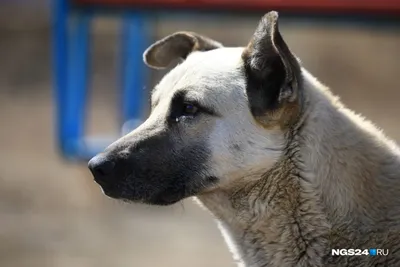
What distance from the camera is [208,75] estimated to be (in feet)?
12.8

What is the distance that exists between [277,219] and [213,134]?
0.43 m

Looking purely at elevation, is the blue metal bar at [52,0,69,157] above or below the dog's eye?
below

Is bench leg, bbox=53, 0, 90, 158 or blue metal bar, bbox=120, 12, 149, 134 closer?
bench leg, bbox=53, 0, 90, 158

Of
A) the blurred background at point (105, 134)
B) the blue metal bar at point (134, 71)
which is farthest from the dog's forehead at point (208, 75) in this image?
the blue metal bar at point (134, 71)

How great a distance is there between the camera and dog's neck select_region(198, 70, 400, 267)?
12.0 feet

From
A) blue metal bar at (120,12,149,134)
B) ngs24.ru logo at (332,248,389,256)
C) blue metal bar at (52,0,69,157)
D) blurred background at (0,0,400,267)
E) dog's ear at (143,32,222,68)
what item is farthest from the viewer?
blurred background at (0,0,400,267)

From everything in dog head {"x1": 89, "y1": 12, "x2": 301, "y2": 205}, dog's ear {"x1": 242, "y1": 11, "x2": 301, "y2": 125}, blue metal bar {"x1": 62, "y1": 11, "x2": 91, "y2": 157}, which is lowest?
blue metal bar {"x1": 62, "y1": 11, "x2": 91, "y2": 157}

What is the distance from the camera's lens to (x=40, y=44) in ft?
69.1

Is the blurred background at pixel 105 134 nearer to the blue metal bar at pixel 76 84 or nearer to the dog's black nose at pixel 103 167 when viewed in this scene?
the blue metal bar at pixel 76 84

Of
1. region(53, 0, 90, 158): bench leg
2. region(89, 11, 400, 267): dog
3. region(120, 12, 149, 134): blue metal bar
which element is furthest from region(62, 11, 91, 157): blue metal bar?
region(89, 11, 400, 267): dog

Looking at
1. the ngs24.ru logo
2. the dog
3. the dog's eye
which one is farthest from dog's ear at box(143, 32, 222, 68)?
the ngs24.ru logo

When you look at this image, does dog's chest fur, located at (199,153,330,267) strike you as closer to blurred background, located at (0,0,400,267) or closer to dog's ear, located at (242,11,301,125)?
dog's ear, located at (242,11,301,125)

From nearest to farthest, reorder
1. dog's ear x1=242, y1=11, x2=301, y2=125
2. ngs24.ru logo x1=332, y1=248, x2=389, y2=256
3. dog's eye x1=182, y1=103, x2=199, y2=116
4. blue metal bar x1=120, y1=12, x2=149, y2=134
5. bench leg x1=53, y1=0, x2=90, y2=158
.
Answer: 1. ngs24.ru logo x1=332, y1=248, x2=389, y2=256
2. dog's ear x1=242, y1=11, x2=301, y2=125
3. dog's eye x1=182, y1=103, x2=199, y2=116
4. bench leg x1=53, y1=0, x2=90, y2=158
5. blue metal bar x1=120, y1=12, x2=149, y2=134

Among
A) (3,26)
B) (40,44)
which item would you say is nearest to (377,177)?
(40,44)
